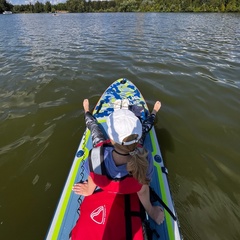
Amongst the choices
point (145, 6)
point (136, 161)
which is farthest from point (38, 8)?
point (136, 161)

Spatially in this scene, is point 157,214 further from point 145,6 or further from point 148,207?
point 145,6

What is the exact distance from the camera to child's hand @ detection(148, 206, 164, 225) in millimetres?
2698

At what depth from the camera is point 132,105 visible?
553cm

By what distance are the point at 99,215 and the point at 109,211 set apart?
0.11m

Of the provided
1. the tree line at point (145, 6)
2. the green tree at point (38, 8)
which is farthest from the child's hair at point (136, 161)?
the green tree at point (38, 8)

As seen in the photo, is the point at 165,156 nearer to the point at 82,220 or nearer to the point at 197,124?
the point at 197,124

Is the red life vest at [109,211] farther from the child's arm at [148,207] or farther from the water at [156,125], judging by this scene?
the water at [156,125]

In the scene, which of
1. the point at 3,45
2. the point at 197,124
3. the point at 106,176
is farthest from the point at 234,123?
the point at 3,45

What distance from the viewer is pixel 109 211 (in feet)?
7.68

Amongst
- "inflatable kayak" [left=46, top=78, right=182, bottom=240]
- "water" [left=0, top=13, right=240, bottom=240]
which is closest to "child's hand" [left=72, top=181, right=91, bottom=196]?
"inflatable kayak" [left=46, top=78, right=182, bottom=240]

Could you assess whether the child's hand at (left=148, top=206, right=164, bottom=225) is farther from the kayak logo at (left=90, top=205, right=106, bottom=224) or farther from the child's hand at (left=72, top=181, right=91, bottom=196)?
the child's hand at (left=72, top=181, right=91, bottom=196)

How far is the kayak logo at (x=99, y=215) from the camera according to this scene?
2.26m

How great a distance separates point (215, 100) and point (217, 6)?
62.3 metres

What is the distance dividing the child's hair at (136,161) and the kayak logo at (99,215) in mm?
530
